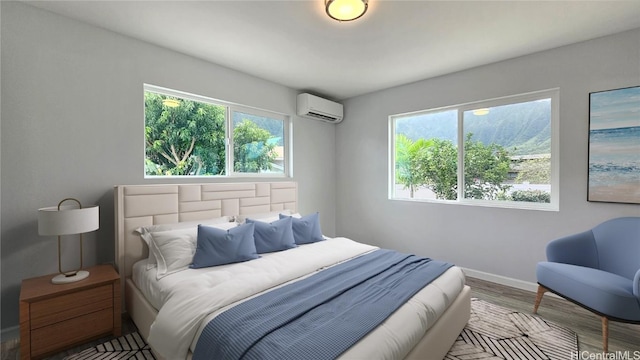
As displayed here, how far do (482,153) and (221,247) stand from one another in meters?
3.24

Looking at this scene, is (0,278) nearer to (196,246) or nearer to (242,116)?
(196,246)

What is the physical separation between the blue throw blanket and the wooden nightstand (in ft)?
3.90

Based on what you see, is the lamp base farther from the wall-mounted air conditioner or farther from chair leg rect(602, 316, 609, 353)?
chair leg rect(602, 316, 609, 353)

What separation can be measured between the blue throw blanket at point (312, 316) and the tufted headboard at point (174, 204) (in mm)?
1483

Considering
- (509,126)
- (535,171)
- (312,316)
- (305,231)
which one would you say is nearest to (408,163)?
(509,126)

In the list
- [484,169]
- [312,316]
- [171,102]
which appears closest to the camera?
[312,316]

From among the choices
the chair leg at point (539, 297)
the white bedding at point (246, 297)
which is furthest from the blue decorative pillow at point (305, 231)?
the chair leg at point (539, 297)

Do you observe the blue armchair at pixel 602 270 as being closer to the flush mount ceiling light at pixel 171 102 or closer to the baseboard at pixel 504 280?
the baseboard at pixel 504 280

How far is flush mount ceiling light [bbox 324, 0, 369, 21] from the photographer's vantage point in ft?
6.27

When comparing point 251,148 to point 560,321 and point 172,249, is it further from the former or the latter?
point 560,321

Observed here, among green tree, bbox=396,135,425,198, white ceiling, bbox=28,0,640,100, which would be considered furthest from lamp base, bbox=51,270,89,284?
green tree, bbox=396,135,425,198

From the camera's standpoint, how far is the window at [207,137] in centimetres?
284

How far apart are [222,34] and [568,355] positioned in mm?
3816

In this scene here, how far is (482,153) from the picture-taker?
3348mm
